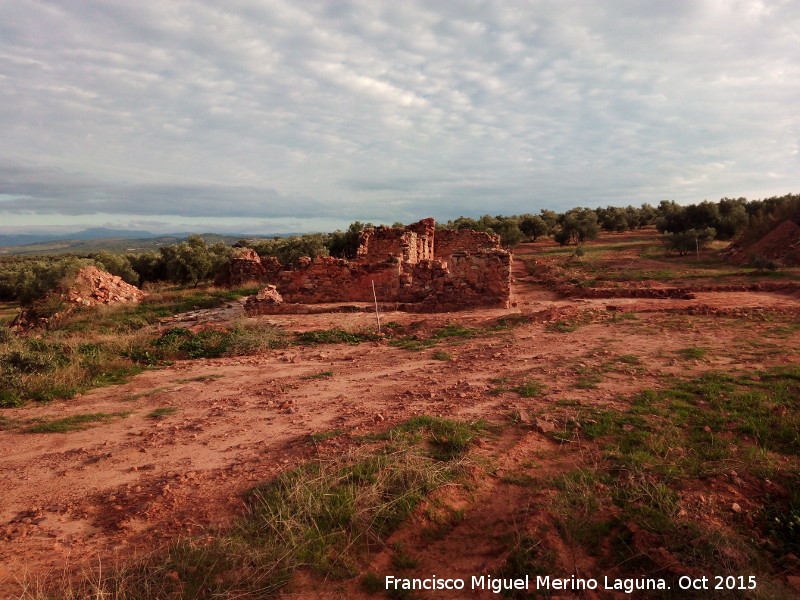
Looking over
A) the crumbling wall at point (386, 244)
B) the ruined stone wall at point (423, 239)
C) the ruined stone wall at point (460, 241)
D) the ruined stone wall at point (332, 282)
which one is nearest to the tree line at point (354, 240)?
the ruined stone wall at point (332, 282)

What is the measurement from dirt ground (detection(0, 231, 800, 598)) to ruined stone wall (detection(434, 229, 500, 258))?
40.3ft

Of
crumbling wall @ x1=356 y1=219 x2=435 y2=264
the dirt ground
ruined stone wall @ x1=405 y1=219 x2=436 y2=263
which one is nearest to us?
the dirt ground

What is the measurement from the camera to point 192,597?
2.56m

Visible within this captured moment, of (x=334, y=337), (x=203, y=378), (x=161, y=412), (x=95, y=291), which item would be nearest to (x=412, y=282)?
(x=334, y=337)

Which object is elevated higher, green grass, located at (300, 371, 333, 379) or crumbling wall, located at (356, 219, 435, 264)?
crumbling wall, located at (356, 219, 435, 264)

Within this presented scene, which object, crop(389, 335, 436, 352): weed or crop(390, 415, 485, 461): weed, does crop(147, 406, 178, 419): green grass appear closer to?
crop(390, 415, 485, 461): weed

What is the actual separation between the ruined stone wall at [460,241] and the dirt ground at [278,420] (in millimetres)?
12275

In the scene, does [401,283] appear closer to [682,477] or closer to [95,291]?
[682,477]

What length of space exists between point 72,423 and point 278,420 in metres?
2.63

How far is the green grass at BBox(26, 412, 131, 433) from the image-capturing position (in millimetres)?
5129

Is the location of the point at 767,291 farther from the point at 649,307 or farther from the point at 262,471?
the point at 262,471

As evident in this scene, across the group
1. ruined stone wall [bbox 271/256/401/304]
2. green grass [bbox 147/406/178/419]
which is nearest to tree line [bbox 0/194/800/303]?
ruined stone wall [bbox 271/256/401/304]

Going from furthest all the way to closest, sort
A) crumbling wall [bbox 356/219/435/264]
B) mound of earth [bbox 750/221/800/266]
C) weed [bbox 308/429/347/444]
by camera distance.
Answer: mound of earth [bbox 750/221/800/266]
crumbling wall [bbox 356/219/435/264]
weed [bbox 308/429/347/444]

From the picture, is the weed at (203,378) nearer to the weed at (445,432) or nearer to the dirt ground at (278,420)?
the dirt ground at (278,420)
